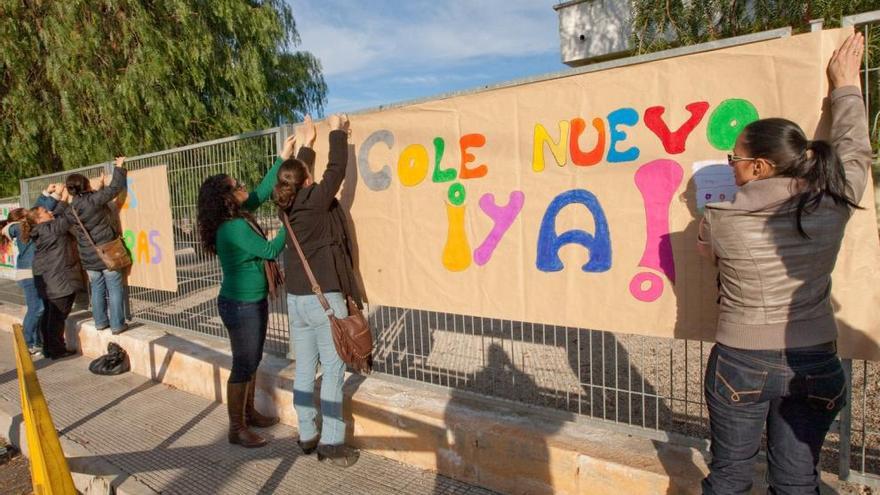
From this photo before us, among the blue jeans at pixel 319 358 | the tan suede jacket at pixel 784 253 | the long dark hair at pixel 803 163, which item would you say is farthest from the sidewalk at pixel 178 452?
the long dark hair at pixel 803 163

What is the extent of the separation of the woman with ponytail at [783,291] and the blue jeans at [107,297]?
633 centimetres

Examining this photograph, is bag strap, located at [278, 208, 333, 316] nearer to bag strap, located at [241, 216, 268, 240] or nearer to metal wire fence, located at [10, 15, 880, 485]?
bag strap, located at [241, 216, 268, 240]

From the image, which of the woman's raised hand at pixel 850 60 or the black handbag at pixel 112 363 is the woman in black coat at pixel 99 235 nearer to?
the black handbag at pixel 112 363

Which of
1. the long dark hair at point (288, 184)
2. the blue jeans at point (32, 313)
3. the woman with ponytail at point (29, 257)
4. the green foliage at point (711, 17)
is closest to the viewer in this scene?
the long dark hair at point (288, 184)

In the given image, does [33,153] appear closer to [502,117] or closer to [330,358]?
[330,358]

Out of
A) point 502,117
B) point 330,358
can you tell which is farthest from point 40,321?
point 502,117

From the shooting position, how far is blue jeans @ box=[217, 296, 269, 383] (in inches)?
155

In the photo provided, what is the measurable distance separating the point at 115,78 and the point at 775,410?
13.8 m

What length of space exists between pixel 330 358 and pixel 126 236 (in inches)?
165

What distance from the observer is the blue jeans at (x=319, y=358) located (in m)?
3.58

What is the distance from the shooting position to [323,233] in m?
3.55

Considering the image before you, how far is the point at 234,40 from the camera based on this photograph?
13539 millimetres

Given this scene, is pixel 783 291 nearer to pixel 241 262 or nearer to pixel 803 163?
pixel 803 163

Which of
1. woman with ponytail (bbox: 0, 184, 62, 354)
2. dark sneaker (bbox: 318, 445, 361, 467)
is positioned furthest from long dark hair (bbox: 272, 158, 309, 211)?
woman with ponytail (bbox: 0, 184, 62, 354)
